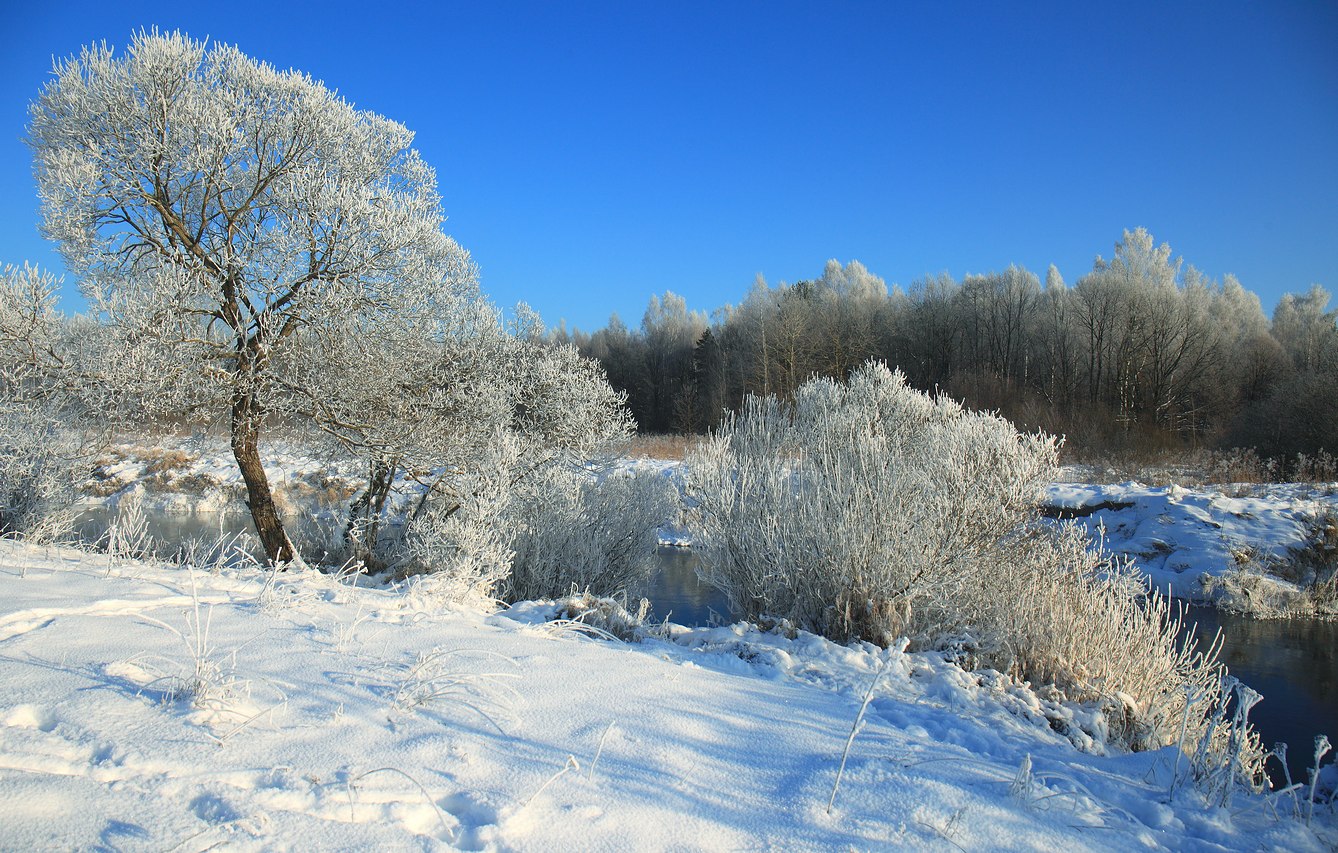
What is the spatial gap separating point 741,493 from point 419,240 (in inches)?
201

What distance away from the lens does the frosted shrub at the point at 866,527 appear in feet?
20.4

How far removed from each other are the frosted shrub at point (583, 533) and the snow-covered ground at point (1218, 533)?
25.2 ft

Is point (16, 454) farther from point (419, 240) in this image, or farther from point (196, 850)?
point (196, 850)

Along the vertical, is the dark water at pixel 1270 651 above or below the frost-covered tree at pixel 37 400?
below

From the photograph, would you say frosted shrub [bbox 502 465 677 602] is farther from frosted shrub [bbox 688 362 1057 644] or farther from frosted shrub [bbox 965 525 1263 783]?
frosted shrub [bbox 965 525 1263 783]

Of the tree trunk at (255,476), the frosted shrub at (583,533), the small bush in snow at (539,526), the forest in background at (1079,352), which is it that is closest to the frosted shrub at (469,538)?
the small bush in snow at (539,526)

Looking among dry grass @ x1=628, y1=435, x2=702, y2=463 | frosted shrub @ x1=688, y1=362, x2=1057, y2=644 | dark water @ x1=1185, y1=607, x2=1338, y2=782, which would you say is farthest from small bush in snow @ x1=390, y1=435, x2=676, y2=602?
dry grass @ x1=628, y1=435, x2=702, y2=463

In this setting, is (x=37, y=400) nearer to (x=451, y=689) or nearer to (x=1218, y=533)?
(x=451, y=689)

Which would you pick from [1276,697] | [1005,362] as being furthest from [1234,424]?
[1276,697]

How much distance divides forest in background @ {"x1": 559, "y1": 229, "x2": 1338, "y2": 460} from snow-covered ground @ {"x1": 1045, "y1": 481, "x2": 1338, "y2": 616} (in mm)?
7940

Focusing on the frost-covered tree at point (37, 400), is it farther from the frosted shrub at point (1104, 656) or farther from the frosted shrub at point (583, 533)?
the frosted shrub at point (1104, 656)

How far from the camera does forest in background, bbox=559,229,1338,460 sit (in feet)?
86.6

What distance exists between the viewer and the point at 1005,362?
133 ft

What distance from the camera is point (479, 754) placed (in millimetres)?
2387
